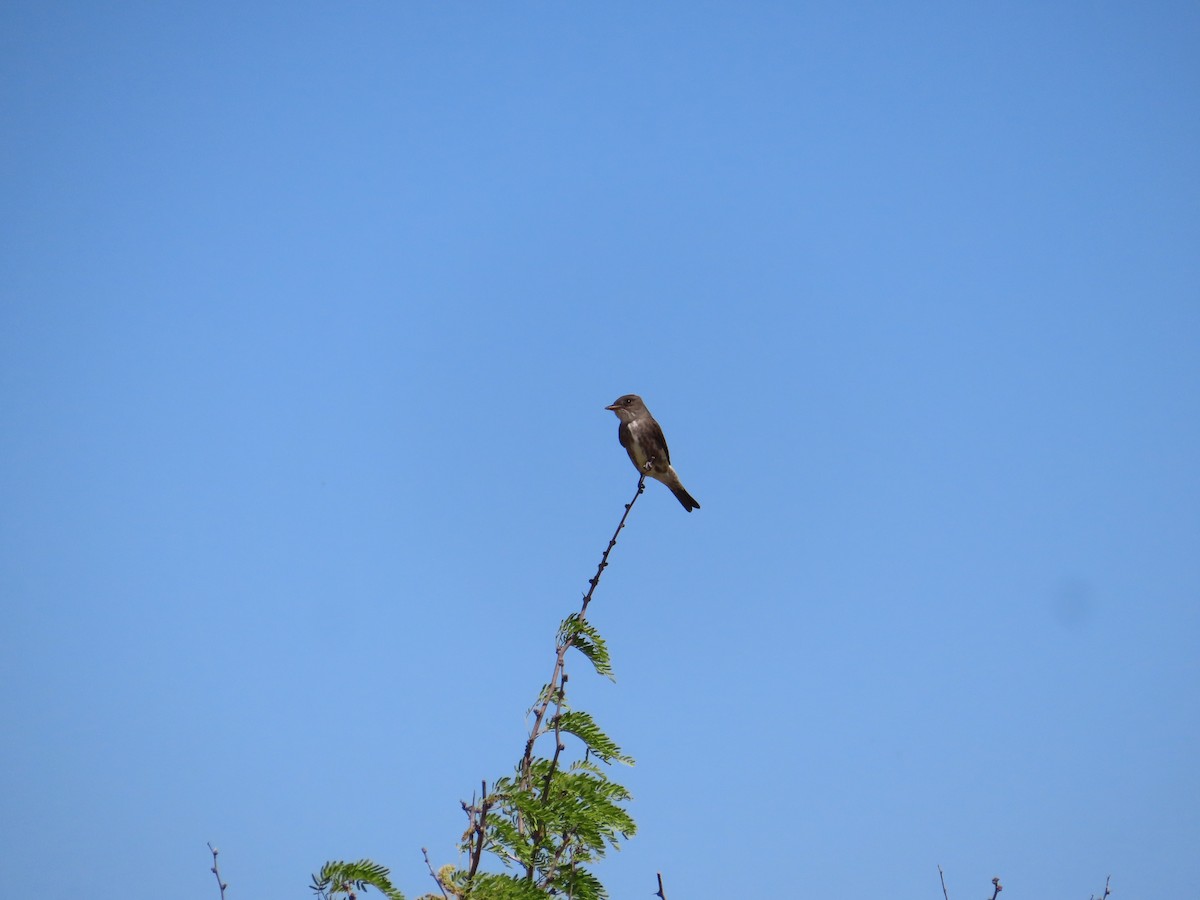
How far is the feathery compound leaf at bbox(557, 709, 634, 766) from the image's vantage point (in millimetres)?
4090

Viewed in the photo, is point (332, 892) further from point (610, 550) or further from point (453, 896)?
point (610, 550)

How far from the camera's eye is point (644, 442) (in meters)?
11.1

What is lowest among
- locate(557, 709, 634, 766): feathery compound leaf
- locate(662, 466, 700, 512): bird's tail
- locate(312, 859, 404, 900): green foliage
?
locate(312, 859, 404, 900): green foliage

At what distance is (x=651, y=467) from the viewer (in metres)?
10.8

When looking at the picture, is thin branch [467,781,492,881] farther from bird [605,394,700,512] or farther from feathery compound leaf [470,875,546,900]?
bird [605,394,700,512]

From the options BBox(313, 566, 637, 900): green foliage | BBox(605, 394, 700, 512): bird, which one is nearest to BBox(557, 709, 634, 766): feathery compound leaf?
BBox(313, 566, 637, 900): green foliage

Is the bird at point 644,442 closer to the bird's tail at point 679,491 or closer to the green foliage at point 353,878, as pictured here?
the bird's tail at point 679,491

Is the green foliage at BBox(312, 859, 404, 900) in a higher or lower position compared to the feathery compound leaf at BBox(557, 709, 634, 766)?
lower

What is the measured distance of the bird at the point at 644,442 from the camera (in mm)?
11058

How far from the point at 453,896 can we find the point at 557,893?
53 cm

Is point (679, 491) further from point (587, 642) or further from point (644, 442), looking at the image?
point (587, 642)

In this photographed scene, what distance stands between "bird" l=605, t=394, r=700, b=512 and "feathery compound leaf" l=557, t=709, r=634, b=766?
269 inches

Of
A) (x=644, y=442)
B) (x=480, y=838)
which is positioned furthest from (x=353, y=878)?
(x=644, y=442)

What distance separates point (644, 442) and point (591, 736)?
706 cm
